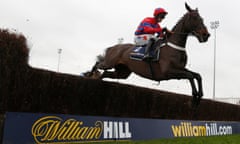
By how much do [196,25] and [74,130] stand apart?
3.22 metres

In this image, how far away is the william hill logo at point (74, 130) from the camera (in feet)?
18.3

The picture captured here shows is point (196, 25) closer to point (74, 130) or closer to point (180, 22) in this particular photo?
point (180, 22)

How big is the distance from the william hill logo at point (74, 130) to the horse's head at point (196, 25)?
2.90 m

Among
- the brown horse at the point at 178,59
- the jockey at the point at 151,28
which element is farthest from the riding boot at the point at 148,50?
the brown horse at the point at 178,59

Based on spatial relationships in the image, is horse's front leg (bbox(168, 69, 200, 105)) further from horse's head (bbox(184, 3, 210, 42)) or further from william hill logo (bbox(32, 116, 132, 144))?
william hill logo (bbox(32, 116, 132, 144))

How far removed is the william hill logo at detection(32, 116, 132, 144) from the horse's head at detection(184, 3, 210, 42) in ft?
9.52

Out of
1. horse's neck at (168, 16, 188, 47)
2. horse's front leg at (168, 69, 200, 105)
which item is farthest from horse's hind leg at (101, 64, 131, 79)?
horse's front leg at (168, 69, 200, 105)

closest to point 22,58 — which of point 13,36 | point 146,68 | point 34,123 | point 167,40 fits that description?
point 13,36

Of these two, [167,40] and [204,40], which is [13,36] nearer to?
[167,40]

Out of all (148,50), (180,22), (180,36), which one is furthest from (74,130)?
(180,22)

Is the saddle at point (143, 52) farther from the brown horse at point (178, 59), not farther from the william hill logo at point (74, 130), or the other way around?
the william hill logo at point (74, 130)

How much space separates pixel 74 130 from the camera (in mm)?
6191

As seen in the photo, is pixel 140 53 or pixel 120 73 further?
pixel 120 73

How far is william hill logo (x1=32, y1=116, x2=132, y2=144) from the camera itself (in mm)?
5586
